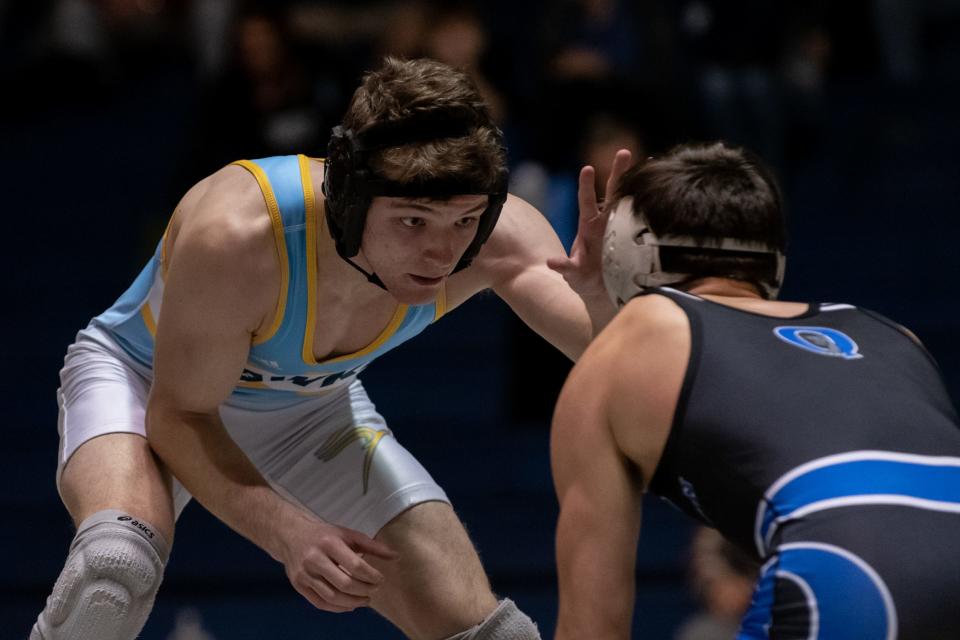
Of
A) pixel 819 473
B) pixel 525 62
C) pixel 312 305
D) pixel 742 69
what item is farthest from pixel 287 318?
pixel 525 62

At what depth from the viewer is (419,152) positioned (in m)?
2.89

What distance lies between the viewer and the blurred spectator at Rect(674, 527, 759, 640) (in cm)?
469

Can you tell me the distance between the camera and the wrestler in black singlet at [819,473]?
2.04 meters

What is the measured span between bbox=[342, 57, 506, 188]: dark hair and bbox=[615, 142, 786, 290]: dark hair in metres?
0.56

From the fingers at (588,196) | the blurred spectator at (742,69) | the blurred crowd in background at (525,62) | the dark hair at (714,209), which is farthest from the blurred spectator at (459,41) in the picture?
the dark hair at (714,209)

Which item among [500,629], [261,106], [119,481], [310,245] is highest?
[310,245]

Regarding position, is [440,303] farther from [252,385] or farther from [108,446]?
[108,446]

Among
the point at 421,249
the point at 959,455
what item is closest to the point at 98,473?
the point at 421,249

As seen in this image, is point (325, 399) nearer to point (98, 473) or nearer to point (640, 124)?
point (98, 473)

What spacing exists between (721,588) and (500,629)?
173 centimetres

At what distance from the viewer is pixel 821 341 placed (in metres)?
2.26

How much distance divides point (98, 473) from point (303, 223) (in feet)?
2.29

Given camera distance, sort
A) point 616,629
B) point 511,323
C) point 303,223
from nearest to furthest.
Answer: point 616,629, point 303,223, point 511,323

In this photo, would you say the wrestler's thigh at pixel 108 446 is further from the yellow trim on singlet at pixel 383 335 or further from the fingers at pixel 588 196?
the fingers at pixel 588 196
